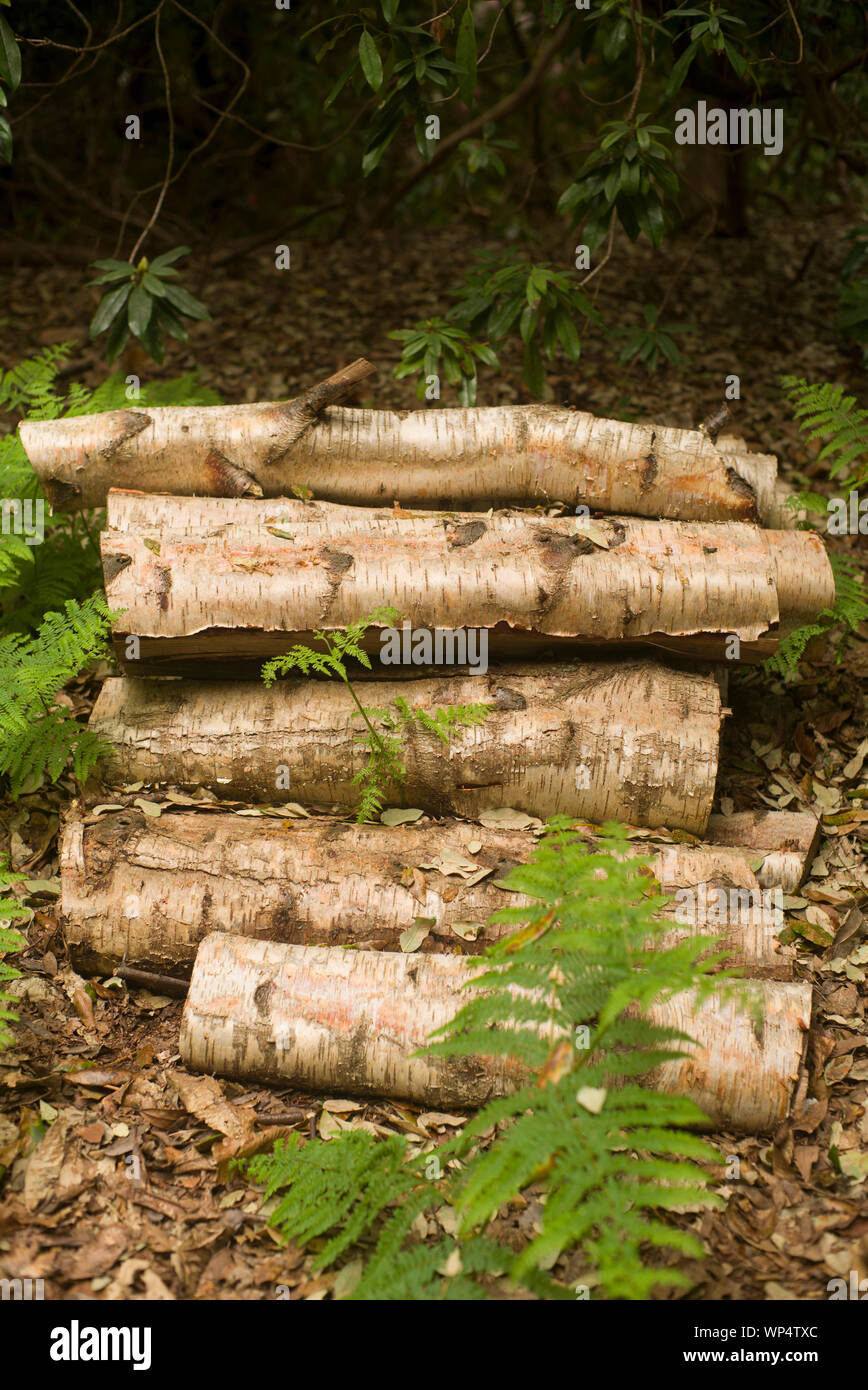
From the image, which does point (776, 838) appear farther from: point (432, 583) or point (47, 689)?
point (47, 689)

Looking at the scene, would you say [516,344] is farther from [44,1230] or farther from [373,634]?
[44,1230]

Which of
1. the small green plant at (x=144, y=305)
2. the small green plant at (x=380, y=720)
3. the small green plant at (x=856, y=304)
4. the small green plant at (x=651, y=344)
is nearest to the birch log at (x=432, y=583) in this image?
the small green plant at (x=380, y=720)

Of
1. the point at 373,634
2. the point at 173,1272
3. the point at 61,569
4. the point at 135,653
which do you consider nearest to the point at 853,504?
the point at 373,634

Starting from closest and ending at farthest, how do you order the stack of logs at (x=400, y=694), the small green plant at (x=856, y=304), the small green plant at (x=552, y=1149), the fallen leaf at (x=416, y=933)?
the small green plant at (x=552, y=1149) < the stack of logs at (x=400, y=694) < the fallen leaf at (x=416, y=933) < the small green plant at (x=856, y=304)

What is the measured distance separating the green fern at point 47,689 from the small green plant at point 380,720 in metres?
0.70

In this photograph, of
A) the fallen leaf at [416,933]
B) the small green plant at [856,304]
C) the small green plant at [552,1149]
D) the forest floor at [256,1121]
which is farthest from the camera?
the small green plant at [856,304]

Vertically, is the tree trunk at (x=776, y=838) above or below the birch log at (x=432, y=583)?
below

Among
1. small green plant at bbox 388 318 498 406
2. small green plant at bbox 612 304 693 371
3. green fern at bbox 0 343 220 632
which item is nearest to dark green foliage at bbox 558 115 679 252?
small green plant at bbox 388 318 498 406

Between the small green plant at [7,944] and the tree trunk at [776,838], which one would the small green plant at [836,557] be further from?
the small green plant at [7,944]

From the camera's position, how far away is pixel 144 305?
4789 millimetres

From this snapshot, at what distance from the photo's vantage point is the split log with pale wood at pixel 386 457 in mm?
4246

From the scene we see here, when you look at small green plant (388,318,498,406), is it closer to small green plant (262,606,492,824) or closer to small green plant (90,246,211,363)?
small green plant (90,246,211,363)

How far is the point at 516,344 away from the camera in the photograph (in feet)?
22.5

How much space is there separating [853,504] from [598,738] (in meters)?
2.29
